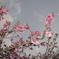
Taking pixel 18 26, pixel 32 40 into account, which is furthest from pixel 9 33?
pixel 32 40

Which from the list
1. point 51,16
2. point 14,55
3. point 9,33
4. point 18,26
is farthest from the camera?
point 14,55

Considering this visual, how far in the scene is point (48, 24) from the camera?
537 cm

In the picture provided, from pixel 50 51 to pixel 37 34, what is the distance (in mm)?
12071

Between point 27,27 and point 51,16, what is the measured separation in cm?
88

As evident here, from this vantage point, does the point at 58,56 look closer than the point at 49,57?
No

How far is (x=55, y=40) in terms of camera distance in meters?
17.4

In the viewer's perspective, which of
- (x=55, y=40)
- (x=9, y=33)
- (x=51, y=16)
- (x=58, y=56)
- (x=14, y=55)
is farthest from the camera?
(x=58, y=56)

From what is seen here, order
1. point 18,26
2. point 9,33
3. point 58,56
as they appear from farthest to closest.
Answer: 1. point 58,56
2. point 18,26
3. point 9,33

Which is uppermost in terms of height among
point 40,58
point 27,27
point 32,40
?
point 27,27

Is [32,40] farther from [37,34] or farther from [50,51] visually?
[50,51]

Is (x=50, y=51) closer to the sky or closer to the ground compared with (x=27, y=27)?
closer to the ground

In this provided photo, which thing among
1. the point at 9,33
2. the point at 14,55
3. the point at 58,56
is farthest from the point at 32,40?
the point at 58,56

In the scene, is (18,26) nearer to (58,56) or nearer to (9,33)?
(9,33)

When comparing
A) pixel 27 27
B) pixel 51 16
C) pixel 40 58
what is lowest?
pixel 40 58
